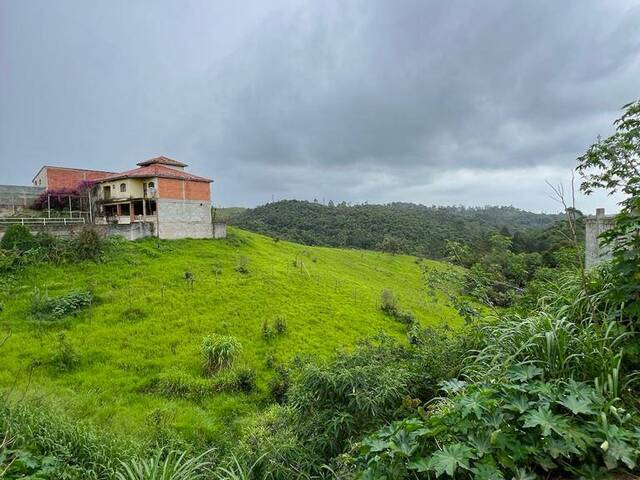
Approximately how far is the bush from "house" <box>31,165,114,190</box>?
9517mm

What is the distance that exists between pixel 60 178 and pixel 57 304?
61.5ft

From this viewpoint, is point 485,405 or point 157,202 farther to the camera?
point 157,202

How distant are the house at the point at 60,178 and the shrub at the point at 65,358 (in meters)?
20.5

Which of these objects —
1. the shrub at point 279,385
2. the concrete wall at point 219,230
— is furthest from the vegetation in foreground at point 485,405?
the concrete wall at point 219,230

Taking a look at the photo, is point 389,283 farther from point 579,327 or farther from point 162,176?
point 579,327

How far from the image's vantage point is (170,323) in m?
12.8

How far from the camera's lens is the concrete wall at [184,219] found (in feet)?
77.3

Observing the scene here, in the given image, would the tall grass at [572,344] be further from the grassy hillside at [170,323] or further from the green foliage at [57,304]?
the green foliage at [57,304]

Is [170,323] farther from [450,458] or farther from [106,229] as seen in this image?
[450,458]

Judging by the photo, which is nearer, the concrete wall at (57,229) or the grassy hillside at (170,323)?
the grassy hillside at (170,323)

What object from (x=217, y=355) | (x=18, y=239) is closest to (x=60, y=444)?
(x=217, y=355)

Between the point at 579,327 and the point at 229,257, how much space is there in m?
20.8

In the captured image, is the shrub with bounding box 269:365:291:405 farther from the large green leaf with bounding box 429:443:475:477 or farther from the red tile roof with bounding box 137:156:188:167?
the red tile roof with bounding box 137:156:188:167

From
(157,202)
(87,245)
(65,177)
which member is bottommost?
(87,245)
